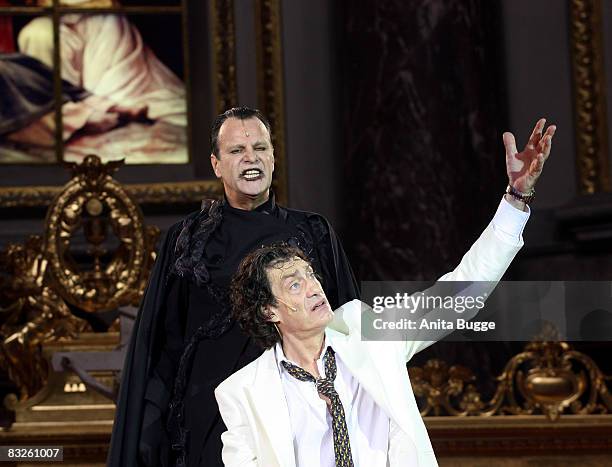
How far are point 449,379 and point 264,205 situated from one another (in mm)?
1335

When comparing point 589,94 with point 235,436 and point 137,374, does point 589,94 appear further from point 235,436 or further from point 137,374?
point 235,436

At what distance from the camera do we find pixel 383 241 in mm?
5652

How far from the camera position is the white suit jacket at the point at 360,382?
2.93 meters

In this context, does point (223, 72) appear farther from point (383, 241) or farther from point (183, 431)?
point (183, 431)

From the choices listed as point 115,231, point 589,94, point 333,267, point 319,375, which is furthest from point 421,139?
point 319,375

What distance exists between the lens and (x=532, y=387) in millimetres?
4449

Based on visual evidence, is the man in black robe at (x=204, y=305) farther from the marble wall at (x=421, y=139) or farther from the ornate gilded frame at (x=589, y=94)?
the ornate gilded frame at (x=589, y=94)

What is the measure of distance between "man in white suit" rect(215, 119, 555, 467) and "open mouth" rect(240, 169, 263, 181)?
287 mm

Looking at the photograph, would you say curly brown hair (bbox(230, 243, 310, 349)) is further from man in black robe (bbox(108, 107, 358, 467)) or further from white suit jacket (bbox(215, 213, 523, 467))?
man in black robe (bbox(108, 107, 358, 467))

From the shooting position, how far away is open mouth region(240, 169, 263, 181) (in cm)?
341

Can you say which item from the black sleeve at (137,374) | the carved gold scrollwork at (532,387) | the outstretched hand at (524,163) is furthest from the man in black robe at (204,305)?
the carved gold scrollwork at (532,387)

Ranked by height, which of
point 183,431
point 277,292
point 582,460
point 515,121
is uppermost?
point 515,121

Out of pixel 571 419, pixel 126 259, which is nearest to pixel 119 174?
pixel 126 259

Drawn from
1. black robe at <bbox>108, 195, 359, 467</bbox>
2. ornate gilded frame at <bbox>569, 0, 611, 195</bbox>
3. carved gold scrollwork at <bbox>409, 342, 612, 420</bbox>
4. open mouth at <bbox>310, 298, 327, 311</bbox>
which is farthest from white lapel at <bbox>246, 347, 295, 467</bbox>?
ornate gilded frame at <bbox>569, 0, 611, 195</bbox>
